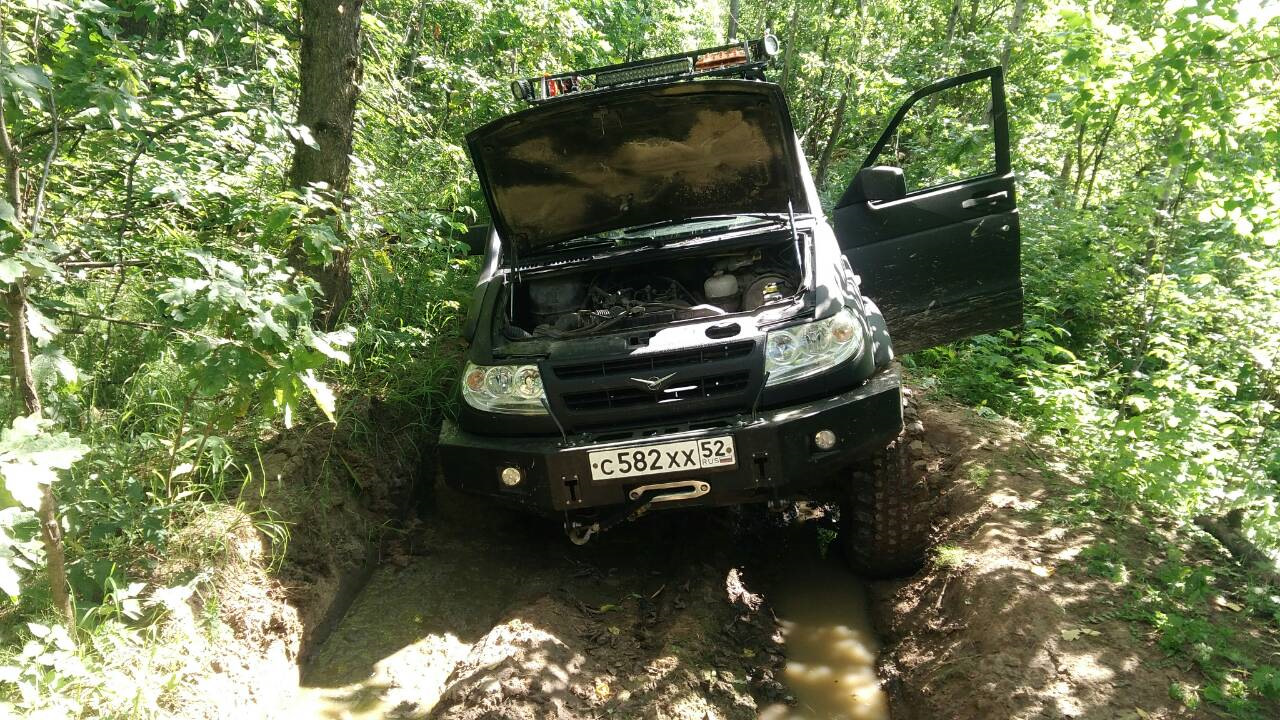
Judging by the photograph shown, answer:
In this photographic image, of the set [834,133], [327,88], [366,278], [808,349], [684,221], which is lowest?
[808,349]

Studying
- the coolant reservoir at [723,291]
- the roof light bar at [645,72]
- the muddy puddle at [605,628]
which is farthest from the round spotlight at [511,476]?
the roof light bar at [645,72]

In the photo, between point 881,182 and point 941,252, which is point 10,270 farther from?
point 941,252

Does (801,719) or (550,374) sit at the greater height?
(550,374)

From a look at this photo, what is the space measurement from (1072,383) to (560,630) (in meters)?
4.07

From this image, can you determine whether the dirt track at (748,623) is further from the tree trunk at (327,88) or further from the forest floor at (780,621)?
the tree trunk at (327,88)

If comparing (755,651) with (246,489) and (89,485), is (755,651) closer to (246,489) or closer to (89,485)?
(246,489)

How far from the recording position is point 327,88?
454cm

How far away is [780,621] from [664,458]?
3.66 ft

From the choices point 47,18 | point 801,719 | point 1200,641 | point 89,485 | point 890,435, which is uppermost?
point 47,18

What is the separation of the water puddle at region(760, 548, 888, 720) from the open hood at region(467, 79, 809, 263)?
188 cm

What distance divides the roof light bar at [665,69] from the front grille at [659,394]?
5.47ft

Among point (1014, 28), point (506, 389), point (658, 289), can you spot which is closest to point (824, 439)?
point (506, 389)

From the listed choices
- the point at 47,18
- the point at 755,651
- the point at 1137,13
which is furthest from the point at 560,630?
the point at 1137,13

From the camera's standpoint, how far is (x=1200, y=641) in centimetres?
284
